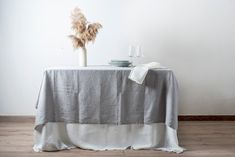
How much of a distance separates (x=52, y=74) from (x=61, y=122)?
43 centimetres

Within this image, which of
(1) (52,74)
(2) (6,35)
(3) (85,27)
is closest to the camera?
(1) (52,74)

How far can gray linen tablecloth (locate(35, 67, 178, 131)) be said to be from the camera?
2693 millimetres

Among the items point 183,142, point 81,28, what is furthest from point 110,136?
point 81,28

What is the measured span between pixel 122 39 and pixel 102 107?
4.52 ft

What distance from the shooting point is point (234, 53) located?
13.1 ft

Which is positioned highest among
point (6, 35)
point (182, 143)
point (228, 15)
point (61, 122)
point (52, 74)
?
point (228, 15)

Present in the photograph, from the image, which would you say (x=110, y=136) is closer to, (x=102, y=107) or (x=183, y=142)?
(x=102, y=107)

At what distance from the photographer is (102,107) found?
2732mm

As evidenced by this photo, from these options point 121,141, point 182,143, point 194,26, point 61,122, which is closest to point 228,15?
point 194,26

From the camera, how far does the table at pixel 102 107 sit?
2.70 metres

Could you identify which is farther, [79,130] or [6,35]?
[6,35]

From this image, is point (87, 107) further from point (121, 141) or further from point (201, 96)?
point (201, 96)

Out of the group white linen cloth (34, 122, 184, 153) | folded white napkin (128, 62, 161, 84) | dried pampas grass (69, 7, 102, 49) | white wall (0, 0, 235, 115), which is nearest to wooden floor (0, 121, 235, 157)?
white linen cloth (34, 122, 184, 153)

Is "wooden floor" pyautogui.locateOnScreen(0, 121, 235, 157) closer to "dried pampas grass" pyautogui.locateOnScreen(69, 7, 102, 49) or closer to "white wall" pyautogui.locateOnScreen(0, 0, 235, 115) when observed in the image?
"white wall" pyautogui.locateOnScreen(0, 0, 235, 115)
